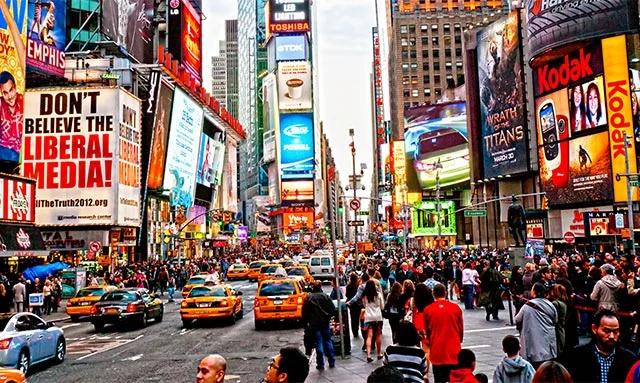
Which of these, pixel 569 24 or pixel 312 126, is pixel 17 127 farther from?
pixel 312 126

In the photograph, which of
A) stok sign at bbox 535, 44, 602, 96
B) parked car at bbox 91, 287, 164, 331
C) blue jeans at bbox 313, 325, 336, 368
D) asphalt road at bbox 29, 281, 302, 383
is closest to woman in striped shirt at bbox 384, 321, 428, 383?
blue jeans at bbox 313, 325, 336, 368

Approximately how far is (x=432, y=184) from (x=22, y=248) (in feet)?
266

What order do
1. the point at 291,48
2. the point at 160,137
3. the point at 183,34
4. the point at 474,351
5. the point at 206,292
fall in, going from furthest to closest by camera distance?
the point at 291,48 → the point at 183,34 → the point at 160,137 → the point at 206,292 → the point at 474,351

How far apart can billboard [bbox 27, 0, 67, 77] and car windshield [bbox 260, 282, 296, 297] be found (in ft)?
126

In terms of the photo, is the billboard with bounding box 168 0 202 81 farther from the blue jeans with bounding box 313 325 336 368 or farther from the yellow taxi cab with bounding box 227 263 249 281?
the blue jeans with bounding box 313 325 336 368

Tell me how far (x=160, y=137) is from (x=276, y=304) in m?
54.8

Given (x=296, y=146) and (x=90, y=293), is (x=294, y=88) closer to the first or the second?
(x=296, y=146)

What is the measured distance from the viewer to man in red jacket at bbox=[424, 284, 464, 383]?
334 inches

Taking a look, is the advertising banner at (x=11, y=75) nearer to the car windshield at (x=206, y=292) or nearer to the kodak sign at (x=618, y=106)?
the car windshield at (x=206, y=292)

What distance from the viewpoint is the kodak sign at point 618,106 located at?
56750mm

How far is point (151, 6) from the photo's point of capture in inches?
3361

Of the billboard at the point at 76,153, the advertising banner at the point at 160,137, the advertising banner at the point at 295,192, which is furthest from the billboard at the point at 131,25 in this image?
the advertising banner at the point at 295,192

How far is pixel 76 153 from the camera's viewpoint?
55344 millimetres

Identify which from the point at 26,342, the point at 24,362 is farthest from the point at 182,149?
the point at 24,362
